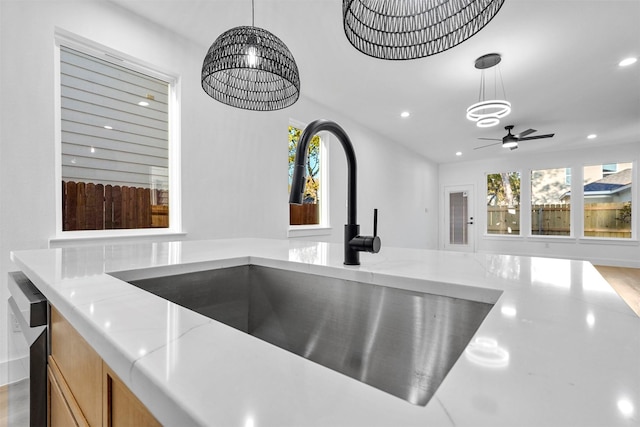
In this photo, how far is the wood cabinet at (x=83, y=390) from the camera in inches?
16.2

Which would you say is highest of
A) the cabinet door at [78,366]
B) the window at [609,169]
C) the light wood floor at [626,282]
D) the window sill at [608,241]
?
the window at [609,169]

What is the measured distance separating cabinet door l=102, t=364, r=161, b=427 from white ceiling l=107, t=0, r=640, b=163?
2755 mm

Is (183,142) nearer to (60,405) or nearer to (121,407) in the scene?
(60,405)

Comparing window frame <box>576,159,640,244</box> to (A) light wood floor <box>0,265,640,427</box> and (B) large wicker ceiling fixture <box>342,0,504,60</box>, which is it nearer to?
(A) light wood floor <box>0,265,640,427</box>

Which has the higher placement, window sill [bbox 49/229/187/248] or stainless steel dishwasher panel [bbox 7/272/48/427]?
window sill [bbox 49/229/187/248]

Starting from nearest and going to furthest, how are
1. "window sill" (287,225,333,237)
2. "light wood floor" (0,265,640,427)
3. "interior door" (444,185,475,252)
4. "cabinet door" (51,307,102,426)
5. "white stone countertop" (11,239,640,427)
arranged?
"white stone countertop" (11,239,640,427)
"cabinet door" (51,307,102,426)
"light wood floor" (0,265,640,427)
"window sill" (287,225,333,237)
"interior door" (444,185,475,252)

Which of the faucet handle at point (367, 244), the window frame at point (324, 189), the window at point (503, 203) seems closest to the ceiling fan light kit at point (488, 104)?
the window frame at point (324, 189)

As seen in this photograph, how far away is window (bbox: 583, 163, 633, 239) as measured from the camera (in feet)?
21.4

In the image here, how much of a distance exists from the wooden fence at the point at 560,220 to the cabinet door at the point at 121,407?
351 inches

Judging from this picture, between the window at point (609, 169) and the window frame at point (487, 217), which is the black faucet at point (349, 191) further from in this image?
the window at point (609, 169)

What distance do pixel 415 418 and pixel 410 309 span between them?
0.55 meters

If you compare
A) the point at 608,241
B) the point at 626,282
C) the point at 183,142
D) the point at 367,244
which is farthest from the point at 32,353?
the point at 608,241

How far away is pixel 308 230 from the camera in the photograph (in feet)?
14.1

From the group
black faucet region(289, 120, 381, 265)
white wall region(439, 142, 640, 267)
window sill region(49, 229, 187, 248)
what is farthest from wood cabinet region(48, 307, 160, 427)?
white wall region(439, 142, 640, 267)
